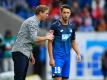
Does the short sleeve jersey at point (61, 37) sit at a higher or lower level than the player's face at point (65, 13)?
lower

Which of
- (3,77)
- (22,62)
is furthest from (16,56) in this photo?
(3,77)

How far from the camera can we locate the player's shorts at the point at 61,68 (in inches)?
546

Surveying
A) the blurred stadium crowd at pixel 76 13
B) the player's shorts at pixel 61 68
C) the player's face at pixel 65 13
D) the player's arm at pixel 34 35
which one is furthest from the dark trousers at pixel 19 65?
the blurred stadium crowd at pixel 76 13

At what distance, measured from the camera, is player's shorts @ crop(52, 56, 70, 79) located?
13859mm

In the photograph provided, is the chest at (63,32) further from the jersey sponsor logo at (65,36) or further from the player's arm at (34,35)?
the player's arm at (34,35)

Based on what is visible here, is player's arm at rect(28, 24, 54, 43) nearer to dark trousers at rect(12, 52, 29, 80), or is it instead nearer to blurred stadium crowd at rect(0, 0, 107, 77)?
dark trousers at rect(12, 52, 29, 80)

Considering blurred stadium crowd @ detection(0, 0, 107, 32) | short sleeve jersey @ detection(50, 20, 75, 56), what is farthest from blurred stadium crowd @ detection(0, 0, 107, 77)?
short sleeve jersey @ detection(50, 20, 75, 56)

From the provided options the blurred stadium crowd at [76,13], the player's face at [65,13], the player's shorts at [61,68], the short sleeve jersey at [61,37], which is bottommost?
the player's shorts at [61,68]

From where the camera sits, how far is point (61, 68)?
550 inches

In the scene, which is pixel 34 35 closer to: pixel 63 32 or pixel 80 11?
pixel 63 32

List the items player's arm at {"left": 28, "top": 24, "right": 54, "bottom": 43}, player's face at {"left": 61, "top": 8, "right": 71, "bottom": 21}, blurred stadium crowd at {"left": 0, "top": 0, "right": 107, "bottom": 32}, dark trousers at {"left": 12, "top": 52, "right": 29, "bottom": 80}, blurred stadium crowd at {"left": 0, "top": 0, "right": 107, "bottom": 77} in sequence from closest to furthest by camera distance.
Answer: player's arm at {"left": 28, "top": 24, "right": 54, "bottom": 43} → dark trousers at {"left": 12, "top": 52, "right": 29, "bottom": 80} → player's face at {"left": 61, "top": 8, "right": 71, "bottom": 21} → blurred stadium crowd at {"left": 0, "top": 0, "right": 107, "bottom": 77} → blurred stadium crowd at {"left": 0, "top": 0, "right": 107, "bottom": 32}

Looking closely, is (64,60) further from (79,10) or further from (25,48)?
(79,10)

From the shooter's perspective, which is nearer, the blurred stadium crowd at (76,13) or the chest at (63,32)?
the chest at (63,32)

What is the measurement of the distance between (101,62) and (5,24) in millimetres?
4257
